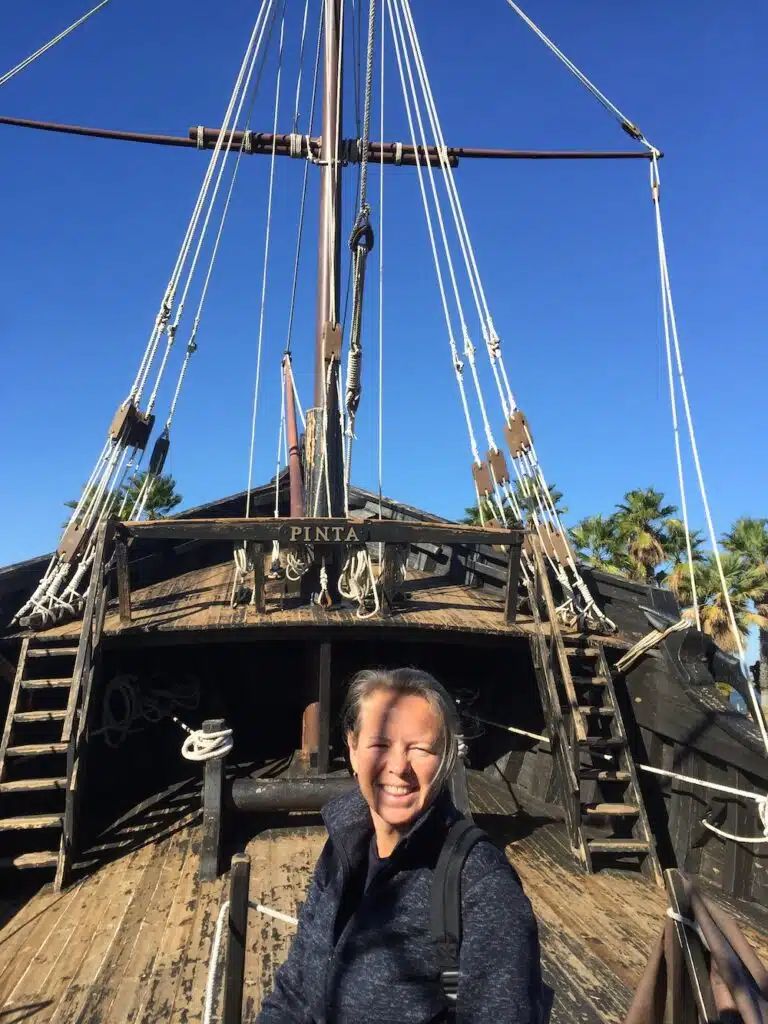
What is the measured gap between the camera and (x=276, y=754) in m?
7.52

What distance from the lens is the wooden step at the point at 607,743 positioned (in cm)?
505

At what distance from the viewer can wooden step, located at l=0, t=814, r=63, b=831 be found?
4.51 metres

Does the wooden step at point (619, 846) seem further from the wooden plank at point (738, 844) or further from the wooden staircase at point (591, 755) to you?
the wooden plank at point (738, 844)

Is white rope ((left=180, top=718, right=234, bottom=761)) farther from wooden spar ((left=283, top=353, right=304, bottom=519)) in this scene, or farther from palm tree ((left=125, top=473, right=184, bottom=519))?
palm tree ((left=125, top=473, right=184, bottom=519))

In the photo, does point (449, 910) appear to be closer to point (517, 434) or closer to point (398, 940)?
point (398, 940)

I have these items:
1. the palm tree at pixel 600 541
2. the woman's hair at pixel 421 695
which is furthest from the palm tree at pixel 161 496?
the woman's hair at pixel 421 695

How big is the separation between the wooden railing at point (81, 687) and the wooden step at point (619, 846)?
Answer: 3697 millimetres

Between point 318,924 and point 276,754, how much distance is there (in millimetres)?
6364

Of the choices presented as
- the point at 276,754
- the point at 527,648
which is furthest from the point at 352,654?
the point at 527,648

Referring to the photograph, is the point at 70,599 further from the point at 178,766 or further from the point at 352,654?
the point at 352,654

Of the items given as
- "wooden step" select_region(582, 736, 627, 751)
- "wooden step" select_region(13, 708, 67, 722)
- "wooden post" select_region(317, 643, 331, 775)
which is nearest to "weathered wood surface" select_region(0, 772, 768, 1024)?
"wooden post" select_region(317, 643, 331, 775)

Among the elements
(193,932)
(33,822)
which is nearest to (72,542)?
(33,822)

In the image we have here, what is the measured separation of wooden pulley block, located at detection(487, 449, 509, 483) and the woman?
265 inches

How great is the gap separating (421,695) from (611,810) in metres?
4.16
